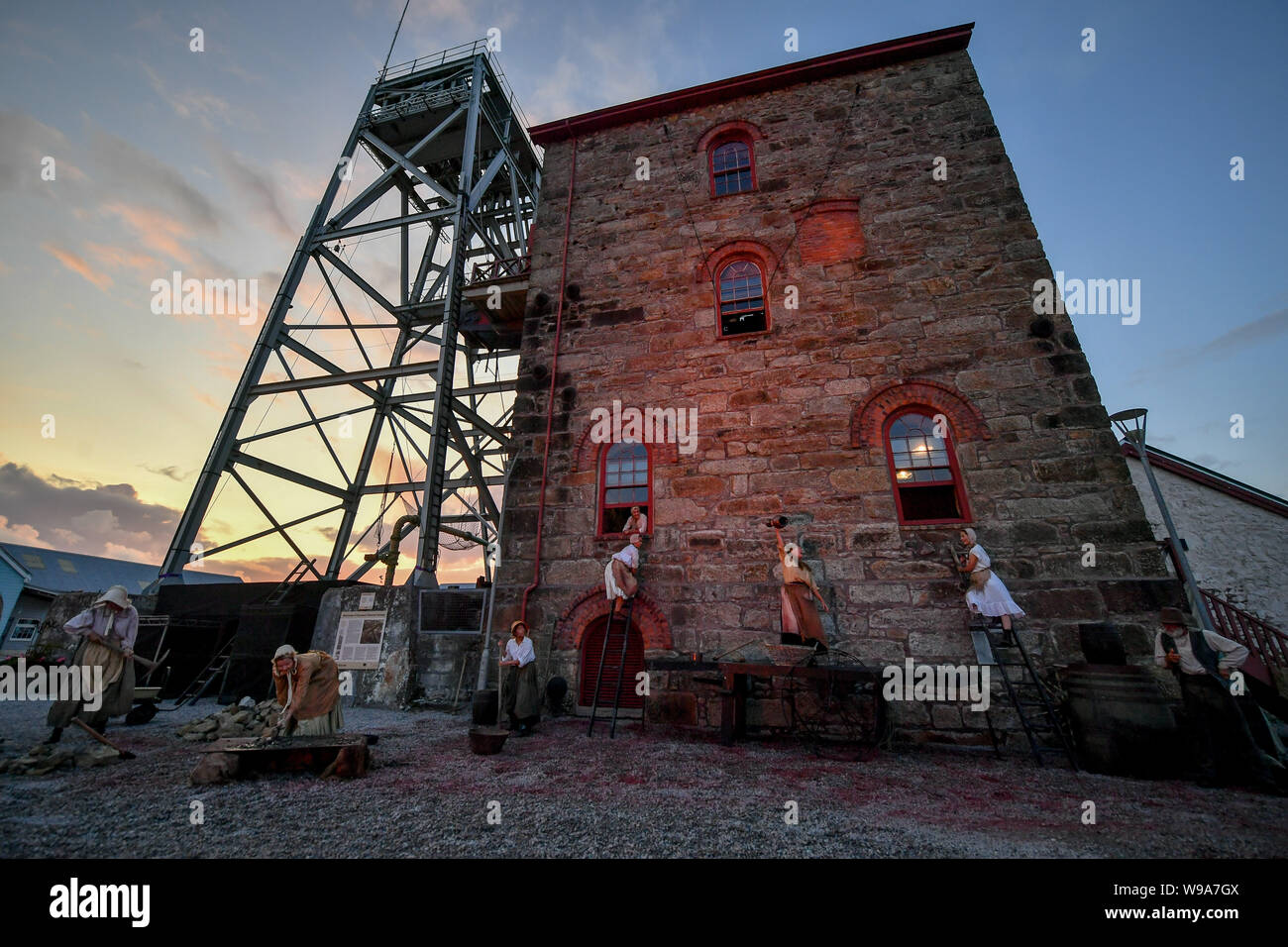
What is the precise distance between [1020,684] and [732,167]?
10.7 metres

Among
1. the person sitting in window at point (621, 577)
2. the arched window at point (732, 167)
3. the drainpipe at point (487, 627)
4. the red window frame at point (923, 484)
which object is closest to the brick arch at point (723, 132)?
the arched window at point (732, 167)

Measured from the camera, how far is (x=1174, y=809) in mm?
3773

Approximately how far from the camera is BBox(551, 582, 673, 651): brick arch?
7387mm

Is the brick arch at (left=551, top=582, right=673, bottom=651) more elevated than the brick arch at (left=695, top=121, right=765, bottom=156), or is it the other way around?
the brick arch at (left=695, top=121, right=765, bottom=156)

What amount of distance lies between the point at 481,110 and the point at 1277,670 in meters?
22.6

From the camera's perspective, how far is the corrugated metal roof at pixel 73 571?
843 inches

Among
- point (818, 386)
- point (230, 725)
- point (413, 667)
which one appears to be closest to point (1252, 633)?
point (818, 386)

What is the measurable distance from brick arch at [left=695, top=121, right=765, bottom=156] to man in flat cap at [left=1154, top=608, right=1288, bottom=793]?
1109cm

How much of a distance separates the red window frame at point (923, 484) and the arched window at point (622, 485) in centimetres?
384

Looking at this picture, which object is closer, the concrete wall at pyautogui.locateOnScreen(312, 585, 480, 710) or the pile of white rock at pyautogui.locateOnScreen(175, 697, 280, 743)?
the pile of white rock at pyautogui.locateOnScreen(175, 697, 280, 743)
